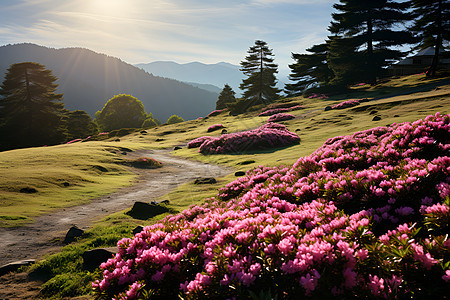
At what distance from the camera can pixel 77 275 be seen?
4.97 metres

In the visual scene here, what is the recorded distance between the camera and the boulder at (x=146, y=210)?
8905 mm

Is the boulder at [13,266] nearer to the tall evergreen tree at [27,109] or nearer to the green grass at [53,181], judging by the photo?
the green grass at [53,181]

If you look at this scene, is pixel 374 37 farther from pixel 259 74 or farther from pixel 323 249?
pixel 323 249

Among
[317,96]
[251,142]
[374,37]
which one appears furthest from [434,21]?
[251,142]

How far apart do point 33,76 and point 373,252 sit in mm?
62085

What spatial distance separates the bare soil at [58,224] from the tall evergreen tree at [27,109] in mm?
43646

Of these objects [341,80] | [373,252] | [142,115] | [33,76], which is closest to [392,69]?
[341,80]

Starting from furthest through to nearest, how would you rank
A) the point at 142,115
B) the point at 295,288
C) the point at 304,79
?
1. the point at 142,115
2. the point at 304,79
3. the point at 295,288

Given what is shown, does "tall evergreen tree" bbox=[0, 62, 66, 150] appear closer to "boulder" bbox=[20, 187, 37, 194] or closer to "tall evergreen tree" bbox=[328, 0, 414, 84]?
"boulder" bbox=[20, 187, 37, 194]

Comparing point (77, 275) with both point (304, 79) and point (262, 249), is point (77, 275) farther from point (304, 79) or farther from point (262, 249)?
point (304, 79)

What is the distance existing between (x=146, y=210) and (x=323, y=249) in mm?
7660

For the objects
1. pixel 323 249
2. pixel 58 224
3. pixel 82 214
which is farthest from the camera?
pixel 82 214

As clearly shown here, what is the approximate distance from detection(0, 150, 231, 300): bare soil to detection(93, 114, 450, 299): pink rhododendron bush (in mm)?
2586

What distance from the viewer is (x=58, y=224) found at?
8.18 meters
